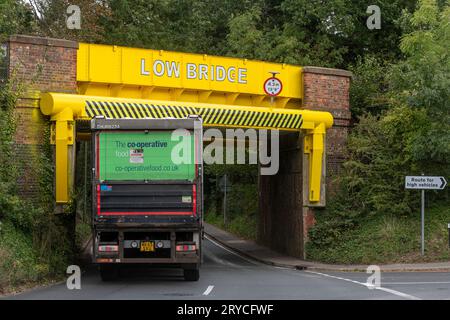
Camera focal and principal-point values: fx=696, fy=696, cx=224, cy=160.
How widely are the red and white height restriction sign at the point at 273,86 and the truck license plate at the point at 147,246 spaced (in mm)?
9670

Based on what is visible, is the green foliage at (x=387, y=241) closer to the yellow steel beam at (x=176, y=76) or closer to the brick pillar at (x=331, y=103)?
the brick pillar at (x=331, y=103)

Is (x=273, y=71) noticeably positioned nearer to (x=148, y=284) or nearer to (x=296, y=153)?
(x=296, y=153)

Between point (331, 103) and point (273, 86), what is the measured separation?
2.55m

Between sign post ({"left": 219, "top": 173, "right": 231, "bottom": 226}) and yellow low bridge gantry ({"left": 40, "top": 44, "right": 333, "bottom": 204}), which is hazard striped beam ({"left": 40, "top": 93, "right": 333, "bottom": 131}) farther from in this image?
sign post ({"left": 219, "top": 173, "right": 231, "bottom": 226})

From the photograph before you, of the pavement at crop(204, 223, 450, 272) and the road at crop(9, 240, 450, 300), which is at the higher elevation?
the road at crop(9, 240, 450, 300)

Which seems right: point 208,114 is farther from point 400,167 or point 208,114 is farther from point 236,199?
point 236,199

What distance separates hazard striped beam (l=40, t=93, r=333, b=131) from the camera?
19.4m

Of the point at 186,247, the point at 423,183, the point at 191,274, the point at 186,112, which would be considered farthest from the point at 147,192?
the point at 423,183

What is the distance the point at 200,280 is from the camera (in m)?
17.9

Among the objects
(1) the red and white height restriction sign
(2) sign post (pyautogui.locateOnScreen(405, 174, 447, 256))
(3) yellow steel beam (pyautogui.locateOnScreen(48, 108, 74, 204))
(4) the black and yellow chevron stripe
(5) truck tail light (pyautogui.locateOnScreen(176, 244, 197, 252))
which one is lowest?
(5) truck tail light (pyautogui.locateOnScreen(176, 244, 197, 252))

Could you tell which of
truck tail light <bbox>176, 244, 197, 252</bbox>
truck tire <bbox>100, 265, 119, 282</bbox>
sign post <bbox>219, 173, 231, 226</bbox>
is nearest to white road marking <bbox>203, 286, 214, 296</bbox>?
truck tail light <bbox>176, 244, 197, 252</bbox>

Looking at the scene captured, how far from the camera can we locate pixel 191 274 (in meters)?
17.2

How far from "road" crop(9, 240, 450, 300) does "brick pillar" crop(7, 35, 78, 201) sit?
3353 millimetres

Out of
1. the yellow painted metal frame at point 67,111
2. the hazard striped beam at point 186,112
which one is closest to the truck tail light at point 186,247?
the yellow painted metal frame at point 67,111
